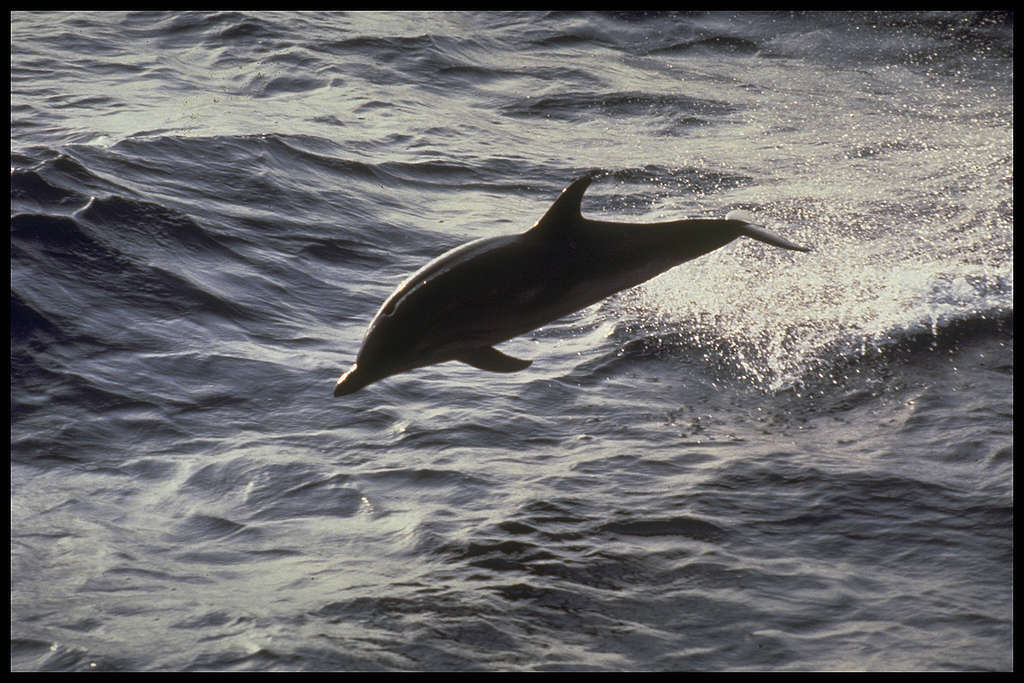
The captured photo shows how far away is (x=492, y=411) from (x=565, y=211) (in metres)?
2.11

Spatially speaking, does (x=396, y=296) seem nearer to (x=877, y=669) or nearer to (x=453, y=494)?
(x=453, y=494)

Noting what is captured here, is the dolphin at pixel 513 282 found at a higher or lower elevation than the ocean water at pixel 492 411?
higher

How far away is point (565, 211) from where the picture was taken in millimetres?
5355

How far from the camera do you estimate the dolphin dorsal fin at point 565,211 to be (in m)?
5.32

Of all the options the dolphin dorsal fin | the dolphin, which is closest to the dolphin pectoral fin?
the dolphin

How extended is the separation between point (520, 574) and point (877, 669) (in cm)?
150

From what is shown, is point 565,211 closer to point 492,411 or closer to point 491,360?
point 491,360

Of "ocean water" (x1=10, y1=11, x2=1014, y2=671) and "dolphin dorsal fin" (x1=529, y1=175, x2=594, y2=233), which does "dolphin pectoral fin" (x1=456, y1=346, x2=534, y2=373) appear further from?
"ocean water" (x1=10, y1=11, x2=1014, y2=671)

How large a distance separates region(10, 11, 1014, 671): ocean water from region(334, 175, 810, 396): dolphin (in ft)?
3.16

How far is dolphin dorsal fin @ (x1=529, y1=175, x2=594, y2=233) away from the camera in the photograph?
5320mm

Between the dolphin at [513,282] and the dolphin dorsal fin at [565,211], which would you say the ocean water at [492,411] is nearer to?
the dolphin at [513,282]

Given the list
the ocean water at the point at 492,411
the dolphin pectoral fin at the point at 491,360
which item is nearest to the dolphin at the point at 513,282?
the dolphin pectoral fin at the point at 491,360

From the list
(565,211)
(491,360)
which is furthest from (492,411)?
(565,211)
